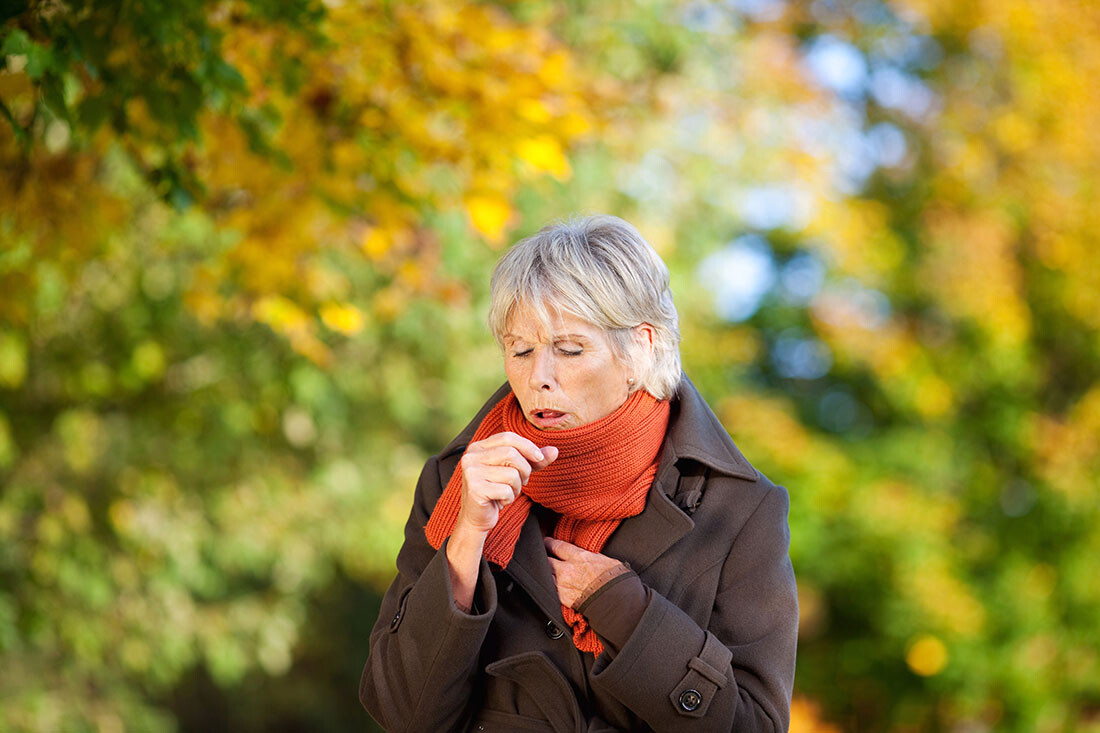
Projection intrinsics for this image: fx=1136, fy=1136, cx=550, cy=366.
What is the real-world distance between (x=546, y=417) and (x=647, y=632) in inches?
15.4

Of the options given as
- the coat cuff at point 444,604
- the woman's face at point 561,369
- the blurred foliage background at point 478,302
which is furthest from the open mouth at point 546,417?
the blurred foliage background at point 478,302

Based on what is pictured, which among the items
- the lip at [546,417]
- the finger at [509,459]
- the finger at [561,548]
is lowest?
the finger at [561,548]

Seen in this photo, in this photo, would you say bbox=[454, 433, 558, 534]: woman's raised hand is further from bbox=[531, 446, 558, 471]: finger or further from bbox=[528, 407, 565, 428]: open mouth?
bbox=[528, 407, 565, 428]: open mouth

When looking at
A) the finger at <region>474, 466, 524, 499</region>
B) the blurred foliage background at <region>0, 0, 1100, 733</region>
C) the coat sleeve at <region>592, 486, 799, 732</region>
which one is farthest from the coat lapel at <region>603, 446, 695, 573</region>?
the blurred foliage background at <region>0, 0, 1100, 733</region>

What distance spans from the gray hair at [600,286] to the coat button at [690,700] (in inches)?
20.5

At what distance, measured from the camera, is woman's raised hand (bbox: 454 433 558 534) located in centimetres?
172

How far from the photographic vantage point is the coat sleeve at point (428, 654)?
5.89 feet

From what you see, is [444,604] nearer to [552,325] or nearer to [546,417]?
[546,417]

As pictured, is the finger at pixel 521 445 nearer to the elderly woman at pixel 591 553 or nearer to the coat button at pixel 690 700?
the elderly woman at pixel 591 553

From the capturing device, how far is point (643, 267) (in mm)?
1949

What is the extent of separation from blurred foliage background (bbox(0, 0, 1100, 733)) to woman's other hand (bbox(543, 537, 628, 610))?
157 centimetres

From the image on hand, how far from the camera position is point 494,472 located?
68.0 inches

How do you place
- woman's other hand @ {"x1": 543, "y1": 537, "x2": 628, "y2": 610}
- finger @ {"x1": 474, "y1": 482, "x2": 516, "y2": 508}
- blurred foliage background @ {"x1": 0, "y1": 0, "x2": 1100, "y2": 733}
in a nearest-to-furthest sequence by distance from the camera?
finger @ {"x1": 474, "y1": 482, "x2": 516, "y2": 508}, woman's other hand @ {"x1": 543, "y1": 537, "x2": 628, "y2": 610}, blurred foliage background @ {"x1": 0, "y1": 0, "x2": 1100, "y2": 733}

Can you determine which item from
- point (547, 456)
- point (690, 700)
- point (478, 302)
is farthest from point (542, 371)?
point (478, 302)
